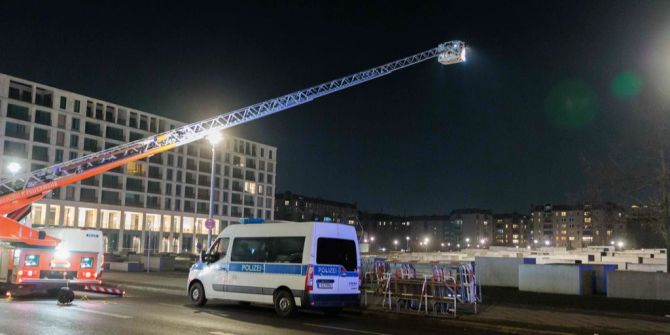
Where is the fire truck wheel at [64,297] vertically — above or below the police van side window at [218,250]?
below

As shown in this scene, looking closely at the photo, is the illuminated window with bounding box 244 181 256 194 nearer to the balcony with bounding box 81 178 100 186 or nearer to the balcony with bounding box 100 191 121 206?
the balcony with bounding box 100 191 121 206

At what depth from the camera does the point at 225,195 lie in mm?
115938

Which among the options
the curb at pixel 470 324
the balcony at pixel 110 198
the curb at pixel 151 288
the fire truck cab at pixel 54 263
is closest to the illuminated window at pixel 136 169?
the balcony at pixel 110 198

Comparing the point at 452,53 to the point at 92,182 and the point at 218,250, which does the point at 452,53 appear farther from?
the point at 92,182

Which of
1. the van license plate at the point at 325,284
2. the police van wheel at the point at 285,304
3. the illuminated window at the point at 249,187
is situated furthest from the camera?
the illuminated window at the point at 249,187

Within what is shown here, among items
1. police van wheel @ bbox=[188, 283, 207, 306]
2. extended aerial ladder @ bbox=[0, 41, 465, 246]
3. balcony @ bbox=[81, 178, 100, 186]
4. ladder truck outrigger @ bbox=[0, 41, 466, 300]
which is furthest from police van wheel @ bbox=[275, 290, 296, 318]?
balcony @ bbox=[81, 178, 100, 186]

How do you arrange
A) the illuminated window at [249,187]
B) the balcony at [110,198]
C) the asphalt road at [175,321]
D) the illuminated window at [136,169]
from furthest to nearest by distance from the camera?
the illuminated window at [249,187]
the illuminated window at [136,169]
the balcony at [110,198]
the asphalt road at [175,321]

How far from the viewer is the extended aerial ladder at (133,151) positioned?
923 inches

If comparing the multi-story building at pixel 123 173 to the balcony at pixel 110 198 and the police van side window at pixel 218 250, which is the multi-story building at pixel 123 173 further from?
the police van side window at pixel 218 250

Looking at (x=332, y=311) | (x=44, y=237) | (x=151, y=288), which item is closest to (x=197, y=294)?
(x=332, y=311)

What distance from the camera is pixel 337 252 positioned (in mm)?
16641

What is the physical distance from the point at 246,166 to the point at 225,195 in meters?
8.04

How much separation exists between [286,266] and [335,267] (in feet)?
4.24

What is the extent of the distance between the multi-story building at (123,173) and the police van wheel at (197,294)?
187ft
